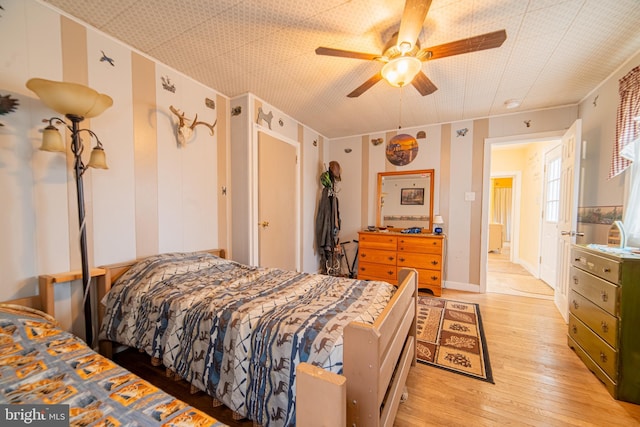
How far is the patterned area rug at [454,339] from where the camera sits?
5.80 feet

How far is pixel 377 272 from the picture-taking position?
3.53 meters

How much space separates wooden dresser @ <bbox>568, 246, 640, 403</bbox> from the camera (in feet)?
4.66

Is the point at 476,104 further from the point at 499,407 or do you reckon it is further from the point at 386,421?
the point at 386,421

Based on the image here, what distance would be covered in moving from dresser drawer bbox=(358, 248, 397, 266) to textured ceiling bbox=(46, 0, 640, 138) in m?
2.05

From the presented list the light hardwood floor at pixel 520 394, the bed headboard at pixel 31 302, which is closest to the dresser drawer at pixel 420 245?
the light hardwood floor at pixel 520 394

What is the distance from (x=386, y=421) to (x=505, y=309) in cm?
258

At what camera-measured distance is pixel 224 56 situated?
78.6 inches

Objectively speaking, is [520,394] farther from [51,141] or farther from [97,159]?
[51,141]

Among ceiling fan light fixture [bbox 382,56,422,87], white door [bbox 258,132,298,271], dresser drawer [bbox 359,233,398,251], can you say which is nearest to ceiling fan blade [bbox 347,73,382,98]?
ceiling fan light fixture [bbox 382,56,422,87]

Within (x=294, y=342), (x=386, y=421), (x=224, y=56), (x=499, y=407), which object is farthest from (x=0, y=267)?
(x=499, y=407)

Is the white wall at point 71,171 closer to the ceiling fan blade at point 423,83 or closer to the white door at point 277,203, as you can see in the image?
the white door at point 277,203

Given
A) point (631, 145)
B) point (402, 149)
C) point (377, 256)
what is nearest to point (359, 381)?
point (631, 145)

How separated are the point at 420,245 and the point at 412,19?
104 inches

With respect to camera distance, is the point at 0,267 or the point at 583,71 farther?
A: the point at 583,71
